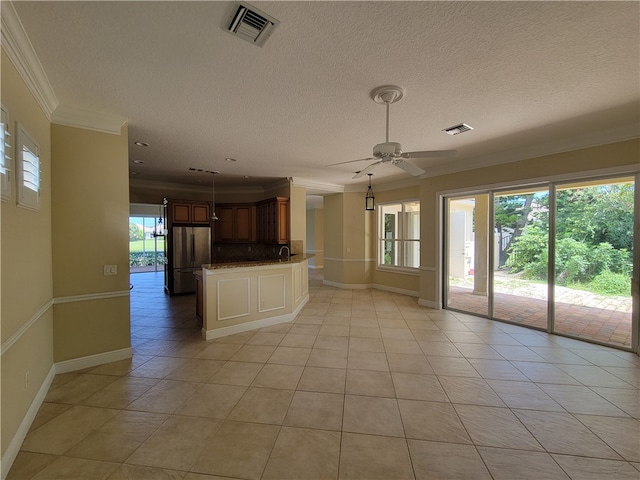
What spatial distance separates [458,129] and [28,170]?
425cm

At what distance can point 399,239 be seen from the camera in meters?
6.86

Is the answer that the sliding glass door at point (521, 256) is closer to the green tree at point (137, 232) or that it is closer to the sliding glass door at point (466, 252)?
the sliding glass door at point (466, 252)

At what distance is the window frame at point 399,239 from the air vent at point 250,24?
527 cm

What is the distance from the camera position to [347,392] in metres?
2.52

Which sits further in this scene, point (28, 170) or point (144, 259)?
point (144, 259)

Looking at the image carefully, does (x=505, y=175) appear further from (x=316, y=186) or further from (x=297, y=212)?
(x=297, y=212)

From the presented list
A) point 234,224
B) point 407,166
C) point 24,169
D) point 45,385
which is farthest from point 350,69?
point 234,224

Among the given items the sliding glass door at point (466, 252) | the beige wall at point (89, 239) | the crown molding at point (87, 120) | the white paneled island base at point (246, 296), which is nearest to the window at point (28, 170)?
the beige wall at point (89, 239)

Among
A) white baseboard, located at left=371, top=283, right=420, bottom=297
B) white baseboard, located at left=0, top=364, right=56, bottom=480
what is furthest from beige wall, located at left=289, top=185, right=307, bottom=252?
white baseboard, located at left=0, top=364, right=56, bottom=480

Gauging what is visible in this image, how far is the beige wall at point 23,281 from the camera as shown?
68.3 inches

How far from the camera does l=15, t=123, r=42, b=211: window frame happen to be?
1.95m

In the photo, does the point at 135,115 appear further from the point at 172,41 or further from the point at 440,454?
the point at 440,454

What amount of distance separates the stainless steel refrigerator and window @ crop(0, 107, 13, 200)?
4914mm

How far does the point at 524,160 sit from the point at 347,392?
13.9 feet
